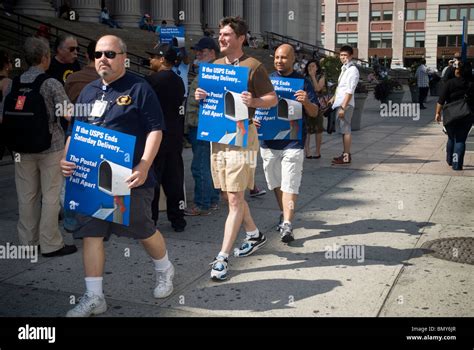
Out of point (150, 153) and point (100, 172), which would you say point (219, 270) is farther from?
point (100, 172)

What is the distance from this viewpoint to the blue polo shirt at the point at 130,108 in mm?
4363

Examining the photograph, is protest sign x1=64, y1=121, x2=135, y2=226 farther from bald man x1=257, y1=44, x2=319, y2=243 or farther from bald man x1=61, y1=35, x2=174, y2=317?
bald man x1=257, y1=44, x2=319, y2=243

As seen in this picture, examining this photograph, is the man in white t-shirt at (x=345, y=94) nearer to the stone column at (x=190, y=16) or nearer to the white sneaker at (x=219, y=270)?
the white sneaker at (x=219, y=270)

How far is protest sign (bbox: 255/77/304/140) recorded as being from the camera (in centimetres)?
632

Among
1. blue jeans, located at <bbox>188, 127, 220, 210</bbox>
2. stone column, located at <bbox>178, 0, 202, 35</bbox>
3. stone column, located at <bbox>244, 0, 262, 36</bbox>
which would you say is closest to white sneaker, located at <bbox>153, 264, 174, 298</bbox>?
blue jeans, located at <bbox>188, 127, 220, 210</bbox>

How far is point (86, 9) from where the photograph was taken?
2964 centimetres

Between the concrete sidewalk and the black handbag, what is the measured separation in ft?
4.54

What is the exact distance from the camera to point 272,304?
186 inches

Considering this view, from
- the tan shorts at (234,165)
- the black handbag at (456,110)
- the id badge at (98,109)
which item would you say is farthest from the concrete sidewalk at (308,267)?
the id badge at (98,109)

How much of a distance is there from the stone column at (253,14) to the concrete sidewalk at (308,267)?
3721cm

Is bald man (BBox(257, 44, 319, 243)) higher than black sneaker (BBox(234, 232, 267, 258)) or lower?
higher

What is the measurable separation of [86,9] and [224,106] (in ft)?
87.2

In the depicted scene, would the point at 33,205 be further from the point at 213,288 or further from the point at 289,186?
the point at 289,186

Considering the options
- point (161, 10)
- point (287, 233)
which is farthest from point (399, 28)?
point (287, 233)
